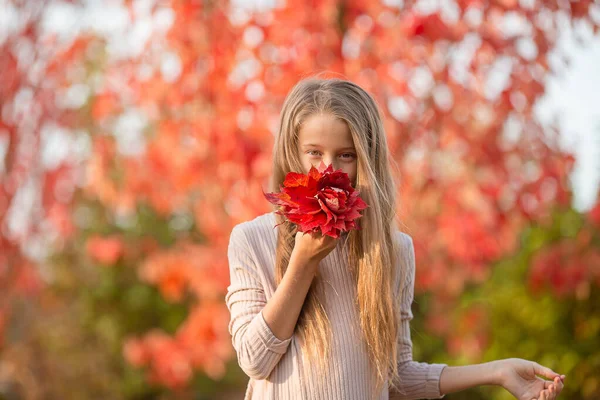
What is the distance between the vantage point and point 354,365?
5.74ft

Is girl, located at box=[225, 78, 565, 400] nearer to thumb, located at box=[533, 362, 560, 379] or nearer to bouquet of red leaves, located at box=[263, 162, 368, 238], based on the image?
thumb, located at box=[533, 362, 560, 379]

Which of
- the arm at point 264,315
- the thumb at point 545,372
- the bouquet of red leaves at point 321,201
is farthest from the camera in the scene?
the thumb at point 545,372

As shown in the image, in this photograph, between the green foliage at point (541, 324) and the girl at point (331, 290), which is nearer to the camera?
the girl at point (331, 290)

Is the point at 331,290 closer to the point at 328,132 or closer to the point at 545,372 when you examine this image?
the point at 328,132

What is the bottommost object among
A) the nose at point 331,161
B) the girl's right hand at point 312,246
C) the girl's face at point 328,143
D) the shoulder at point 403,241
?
the girl's right hand at point 312,246

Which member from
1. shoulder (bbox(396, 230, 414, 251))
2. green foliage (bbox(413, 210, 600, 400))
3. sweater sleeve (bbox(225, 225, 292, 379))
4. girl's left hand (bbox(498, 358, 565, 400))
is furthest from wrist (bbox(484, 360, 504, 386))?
green foliage (bbox(413, 210, 600, 400))

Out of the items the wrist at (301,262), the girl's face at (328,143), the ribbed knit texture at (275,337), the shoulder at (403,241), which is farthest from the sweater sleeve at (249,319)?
the shoulder at (403,241)

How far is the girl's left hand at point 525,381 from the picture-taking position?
5.85 ft

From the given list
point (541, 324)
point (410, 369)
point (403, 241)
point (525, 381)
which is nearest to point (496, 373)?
point (525, 381)

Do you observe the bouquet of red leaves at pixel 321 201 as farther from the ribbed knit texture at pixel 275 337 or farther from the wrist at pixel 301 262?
the ribbed knit texture at pixel 275 337

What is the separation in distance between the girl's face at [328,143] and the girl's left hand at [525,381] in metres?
0.56

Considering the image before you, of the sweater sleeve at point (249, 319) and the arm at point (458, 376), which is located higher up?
the sweater sleeve at point (249, 319)

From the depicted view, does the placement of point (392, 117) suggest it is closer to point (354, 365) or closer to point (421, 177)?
point (421, 177)

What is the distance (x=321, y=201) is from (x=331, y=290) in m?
0.33
